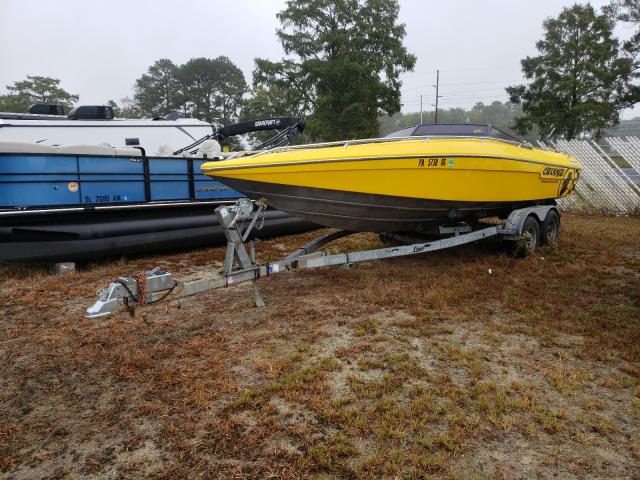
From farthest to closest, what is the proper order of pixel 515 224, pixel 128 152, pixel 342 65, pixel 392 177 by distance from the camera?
pixel 342 65
pixel 128 152
pixel 515 224
pixel 392 177

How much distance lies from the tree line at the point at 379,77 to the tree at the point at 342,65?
63 mm

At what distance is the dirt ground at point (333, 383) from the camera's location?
199 centimetres

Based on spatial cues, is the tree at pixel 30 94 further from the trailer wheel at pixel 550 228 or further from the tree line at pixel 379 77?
the trailer wheel at pixel 550 228

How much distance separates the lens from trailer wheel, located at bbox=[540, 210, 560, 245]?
5.98m

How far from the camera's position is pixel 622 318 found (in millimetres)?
3646

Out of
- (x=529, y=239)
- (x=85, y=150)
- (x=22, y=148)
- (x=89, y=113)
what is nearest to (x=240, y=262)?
(x=85, y=150)

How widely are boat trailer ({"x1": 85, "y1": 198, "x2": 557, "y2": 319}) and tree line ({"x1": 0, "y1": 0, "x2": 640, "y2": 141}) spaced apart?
1833cm

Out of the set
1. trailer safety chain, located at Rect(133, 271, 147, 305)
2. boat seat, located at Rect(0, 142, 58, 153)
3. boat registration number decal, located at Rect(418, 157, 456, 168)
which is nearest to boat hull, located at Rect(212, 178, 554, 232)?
boat registration number decal, located at Rect(418, 157, 456, 168)

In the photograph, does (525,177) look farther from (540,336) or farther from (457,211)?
(540,336)

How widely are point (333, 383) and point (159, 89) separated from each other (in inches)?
2115

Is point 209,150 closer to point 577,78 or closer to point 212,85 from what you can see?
point 577,78

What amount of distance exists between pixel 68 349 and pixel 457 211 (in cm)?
424

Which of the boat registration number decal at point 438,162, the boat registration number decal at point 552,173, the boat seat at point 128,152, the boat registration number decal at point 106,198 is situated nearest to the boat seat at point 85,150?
the boat seat at point 128,152

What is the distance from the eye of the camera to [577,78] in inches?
803
